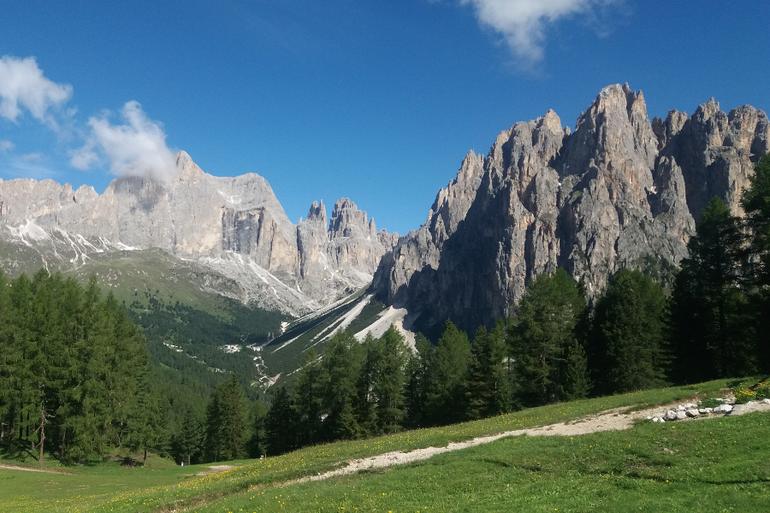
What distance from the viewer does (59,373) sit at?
49406 mm

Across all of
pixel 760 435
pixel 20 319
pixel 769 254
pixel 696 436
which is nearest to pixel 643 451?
pixel 696 436

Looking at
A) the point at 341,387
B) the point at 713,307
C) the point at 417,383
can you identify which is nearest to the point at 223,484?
the point at 341,387

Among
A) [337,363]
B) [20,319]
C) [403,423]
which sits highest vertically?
[20,319]

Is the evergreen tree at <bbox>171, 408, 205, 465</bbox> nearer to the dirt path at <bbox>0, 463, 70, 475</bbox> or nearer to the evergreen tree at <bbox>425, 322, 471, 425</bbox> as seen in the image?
the evergreen tree at <bbox>425, 322, 471, 425</bbox>

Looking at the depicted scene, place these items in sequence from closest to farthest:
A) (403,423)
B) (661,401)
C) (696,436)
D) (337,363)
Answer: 1. (696,436)
2. (661,401)
3. (337,363)
4. (403,423)

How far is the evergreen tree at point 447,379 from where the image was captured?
6681 centimetres

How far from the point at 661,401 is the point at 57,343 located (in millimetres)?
49406

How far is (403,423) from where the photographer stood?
7419 cm

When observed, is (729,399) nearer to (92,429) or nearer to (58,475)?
(58,475)

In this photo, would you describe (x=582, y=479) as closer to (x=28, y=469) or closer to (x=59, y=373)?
(x=28, y=469)

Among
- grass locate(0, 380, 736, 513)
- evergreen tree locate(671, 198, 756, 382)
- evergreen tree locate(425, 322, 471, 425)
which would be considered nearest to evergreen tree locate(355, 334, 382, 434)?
evergreen tree locate(425, 322, 471, 425)

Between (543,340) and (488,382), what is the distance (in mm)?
8365

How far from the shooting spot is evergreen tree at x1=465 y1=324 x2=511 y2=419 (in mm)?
61031

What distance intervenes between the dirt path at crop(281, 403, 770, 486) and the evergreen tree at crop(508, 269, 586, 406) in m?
24.8
